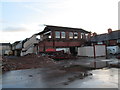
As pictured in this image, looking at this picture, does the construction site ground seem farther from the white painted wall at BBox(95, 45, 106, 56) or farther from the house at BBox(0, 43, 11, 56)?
the house at BBox(0, 43, 11, 56)

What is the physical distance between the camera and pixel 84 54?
1103 inches

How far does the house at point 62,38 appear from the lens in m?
27.9

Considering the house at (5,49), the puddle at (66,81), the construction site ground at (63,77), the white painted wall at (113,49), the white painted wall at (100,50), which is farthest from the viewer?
the house at (5,49)

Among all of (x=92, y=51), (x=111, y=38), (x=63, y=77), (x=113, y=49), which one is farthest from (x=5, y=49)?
(x=63, y=77)

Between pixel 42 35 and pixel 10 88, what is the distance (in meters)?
28.2

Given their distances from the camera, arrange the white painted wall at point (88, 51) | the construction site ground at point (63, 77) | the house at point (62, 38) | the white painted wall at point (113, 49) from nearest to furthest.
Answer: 1. the construction site ground at point (63, 77)
2. the white painted wall at point (88, 51)
3. the house at point (62, 38)
4. the white painted wall at point (113, 49)

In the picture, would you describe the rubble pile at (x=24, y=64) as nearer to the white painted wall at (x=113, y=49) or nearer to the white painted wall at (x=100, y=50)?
the white painted wall at (x=100, y=50)

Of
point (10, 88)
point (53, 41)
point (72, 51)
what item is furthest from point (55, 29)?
point (10, 88)

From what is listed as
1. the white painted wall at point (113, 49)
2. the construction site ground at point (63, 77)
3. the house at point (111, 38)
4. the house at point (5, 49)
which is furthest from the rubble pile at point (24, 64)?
the house at point (5, 49)

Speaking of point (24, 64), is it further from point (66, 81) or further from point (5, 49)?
point (5, 49)

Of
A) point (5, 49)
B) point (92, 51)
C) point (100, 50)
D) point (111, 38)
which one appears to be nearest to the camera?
point (92, 51)

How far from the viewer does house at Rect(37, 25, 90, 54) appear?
27.9m

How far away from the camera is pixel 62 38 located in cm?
3059

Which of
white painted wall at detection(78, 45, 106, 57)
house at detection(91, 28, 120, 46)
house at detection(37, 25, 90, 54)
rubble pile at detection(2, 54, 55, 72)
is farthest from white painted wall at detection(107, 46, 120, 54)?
rubble pile at detection(2, 54, 55, 72)
